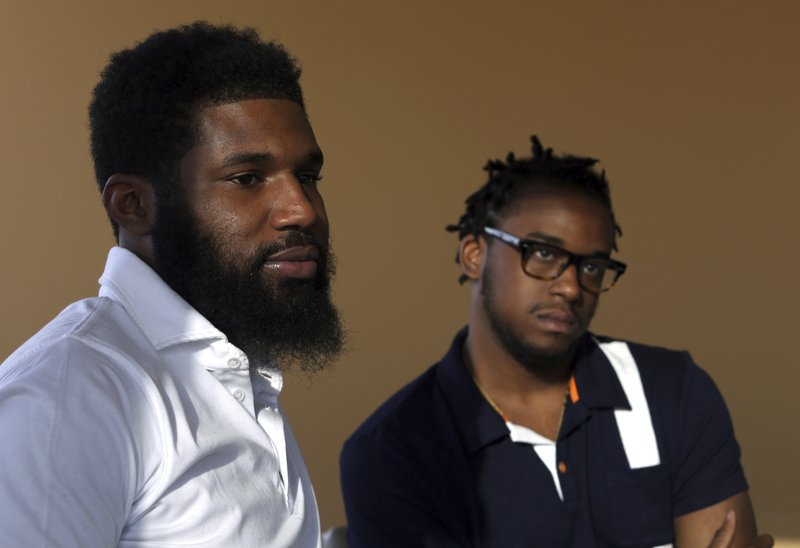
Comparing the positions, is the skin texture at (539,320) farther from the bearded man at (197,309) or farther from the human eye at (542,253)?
the bearded man at (197,309)

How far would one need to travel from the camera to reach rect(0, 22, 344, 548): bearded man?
1.17m

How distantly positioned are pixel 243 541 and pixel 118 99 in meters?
0.72

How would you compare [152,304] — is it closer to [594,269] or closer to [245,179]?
[245,179]

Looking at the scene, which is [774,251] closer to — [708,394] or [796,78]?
[796,78]

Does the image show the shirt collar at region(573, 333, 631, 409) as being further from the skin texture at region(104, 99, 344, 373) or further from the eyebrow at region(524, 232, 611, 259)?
the skin texture at region(104, 99, 344, 373)

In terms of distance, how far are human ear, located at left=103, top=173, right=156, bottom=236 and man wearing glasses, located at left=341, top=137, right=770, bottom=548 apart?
3.56 ft

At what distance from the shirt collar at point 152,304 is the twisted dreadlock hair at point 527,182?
1.43 metres

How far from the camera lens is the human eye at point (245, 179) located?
1.42 meters

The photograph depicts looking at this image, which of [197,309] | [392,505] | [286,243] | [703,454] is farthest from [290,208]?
[703,454]

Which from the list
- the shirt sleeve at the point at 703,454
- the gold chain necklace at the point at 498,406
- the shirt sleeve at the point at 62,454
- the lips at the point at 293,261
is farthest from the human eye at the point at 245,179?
the shirt sleeve at the point at 703,454

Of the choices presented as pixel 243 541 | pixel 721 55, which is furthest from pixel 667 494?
pixel 721 55

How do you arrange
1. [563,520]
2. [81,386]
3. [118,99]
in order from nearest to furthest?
[81,386] < [118,99] < [563,520]

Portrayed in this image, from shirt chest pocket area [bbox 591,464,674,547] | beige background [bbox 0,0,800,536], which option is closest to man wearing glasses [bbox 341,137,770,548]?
shirt chest pocket area [bbox 591,464,674,547]

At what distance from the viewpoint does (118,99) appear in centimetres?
157
